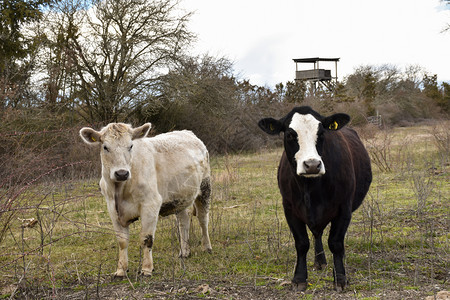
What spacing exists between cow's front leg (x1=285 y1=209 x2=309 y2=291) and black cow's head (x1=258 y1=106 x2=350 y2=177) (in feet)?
2.11

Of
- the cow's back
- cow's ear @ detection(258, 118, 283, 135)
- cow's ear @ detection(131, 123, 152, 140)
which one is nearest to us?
cow's ear @ detection(258, 118, 283, 135)

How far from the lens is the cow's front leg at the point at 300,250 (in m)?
4.57

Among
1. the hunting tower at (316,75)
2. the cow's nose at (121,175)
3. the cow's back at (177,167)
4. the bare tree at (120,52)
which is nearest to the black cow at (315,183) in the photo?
the cow's nose at (121,175)

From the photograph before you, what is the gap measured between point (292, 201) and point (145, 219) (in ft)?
6.00

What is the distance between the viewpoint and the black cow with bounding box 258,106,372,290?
173 inches

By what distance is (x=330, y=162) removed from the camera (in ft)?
14.9

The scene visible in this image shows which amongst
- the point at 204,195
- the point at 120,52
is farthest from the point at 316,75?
the point at 204,195

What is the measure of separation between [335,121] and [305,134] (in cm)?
46

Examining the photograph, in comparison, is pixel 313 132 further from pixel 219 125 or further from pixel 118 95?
→ pixel 219 125

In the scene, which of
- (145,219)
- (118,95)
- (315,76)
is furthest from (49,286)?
(315,76)

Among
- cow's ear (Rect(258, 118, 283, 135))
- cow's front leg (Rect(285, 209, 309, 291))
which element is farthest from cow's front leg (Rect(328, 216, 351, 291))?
cow's ear (Rect(258, 118, 283, 135))

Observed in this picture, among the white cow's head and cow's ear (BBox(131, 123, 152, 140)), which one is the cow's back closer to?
cow's ear (BBox(131, 123, 152, 140))

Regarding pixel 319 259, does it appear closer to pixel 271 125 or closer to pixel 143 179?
pixel 271 125

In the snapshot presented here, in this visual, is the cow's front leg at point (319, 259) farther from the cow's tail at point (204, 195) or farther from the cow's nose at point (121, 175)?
the cow's nose at point (121, 175)
